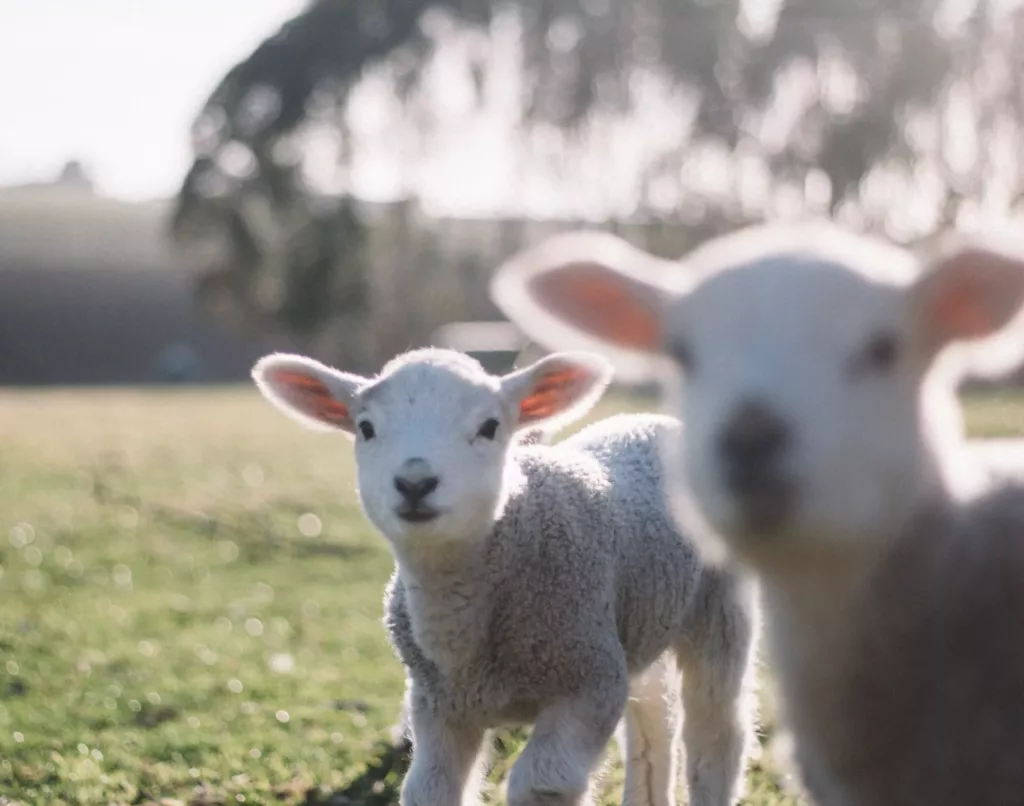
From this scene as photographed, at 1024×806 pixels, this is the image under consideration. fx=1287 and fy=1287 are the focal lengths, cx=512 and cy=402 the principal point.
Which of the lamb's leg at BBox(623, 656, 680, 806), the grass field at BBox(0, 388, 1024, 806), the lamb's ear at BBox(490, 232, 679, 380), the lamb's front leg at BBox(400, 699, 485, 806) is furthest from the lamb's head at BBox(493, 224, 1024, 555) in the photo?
the grass field at BBox(0, 388, 1024, 806)

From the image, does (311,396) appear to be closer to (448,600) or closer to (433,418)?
(433,418)

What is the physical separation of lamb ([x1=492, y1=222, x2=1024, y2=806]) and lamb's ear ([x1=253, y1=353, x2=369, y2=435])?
1511 mm

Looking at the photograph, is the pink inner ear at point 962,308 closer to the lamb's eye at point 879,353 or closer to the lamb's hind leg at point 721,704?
the lamb's eye at point 879,353

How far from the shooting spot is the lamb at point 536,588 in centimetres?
371

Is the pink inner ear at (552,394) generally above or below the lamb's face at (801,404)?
above

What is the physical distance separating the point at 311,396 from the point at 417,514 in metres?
0.79

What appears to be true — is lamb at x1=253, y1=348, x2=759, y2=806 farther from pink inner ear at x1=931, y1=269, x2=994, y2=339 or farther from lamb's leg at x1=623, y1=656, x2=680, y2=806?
pink inner ear at x1=931, y1=269, x2=994, y2=339

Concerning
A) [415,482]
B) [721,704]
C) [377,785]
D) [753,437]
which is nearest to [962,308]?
[753,437]

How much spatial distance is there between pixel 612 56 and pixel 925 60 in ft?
22.6

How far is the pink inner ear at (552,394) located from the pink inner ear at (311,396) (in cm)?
60

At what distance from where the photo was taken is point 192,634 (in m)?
7.74

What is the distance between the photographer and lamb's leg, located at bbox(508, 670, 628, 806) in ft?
11.5

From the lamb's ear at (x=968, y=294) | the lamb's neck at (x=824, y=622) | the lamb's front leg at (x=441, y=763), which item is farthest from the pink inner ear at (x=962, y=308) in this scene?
the lamb's front leg at (x=441, y=763)

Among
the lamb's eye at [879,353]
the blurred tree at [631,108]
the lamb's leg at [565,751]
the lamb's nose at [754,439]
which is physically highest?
the blurred tree at [631,108]
